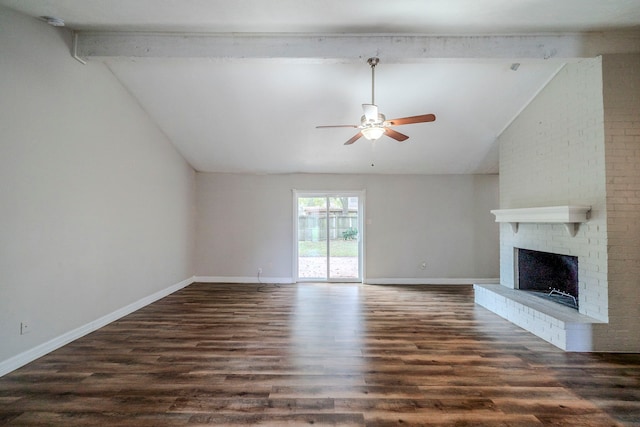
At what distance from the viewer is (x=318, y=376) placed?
2490 mm

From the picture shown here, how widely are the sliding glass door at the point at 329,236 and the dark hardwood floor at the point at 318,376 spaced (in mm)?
2390

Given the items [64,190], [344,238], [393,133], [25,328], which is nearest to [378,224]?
[344,238]

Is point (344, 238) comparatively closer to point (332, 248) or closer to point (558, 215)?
point (332, 248)

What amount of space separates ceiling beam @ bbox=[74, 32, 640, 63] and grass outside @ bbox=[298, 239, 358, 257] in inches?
158

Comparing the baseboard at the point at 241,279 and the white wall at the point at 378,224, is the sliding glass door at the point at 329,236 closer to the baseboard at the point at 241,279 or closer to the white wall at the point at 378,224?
the white wall at the point at 378,224

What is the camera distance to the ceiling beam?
3.05 metres

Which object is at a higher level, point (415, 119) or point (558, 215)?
point (415, 119)

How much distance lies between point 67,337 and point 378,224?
17.1 ft

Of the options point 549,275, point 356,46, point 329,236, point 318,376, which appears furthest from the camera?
point 329,236

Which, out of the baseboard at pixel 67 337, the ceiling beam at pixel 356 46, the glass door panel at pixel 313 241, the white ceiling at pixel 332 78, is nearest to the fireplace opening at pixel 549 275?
the white ceiling at pixel 332 78

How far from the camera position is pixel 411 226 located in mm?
6312

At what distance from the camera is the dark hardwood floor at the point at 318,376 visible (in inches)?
78.7

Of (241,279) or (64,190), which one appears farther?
(241,279)

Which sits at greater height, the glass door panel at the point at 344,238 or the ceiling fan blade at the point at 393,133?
the ceiling fan blade at the point at 393,133
